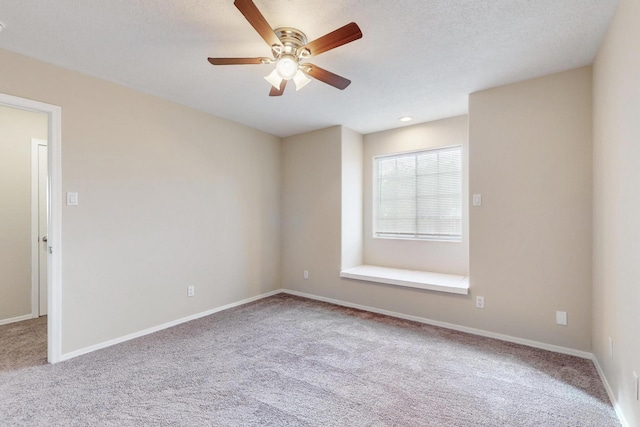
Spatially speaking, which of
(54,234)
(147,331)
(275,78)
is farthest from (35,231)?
(275,78)

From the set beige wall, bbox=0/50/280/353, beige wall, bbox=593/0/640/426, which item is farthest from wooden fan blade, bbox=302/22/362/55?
beige wall, bbox=0/50/280/353

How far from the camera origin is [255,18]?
64.1 inches

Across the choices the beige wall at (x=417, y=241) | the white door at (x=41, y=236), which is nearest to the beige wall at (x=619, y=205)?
the beige wall at (x=417, y=241)

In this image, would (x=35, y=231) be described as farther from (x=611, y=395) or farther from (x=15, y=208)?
(x=611, y=395)

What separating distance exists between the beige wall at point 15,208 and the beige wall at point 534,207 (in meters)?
5.09

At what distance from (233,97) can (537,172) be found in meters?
3.09

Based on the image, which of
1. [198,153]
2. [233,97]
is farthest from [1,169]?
[233,97]

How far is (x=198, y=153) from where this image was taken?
3619 mm

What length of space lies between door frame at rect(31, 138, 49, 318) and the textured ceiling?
1758 mm

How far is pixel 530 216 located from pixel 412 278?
4.65 feet

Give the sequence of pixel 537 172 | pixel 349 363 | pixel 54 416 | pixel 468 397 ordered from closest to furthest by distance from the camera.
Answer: pixel 54 416, pixel 468 397, pixel 349 363, pixel 537 172

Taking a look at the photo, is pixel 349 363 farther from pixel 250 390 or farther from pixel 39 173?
pixel 39 173

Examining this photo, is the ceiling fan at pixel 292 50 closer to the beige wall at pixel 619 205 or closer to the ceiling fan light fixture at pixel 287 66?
the ceiling fan light fixture at pixel 287 66

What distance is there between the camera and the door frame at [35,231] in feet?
11.8
